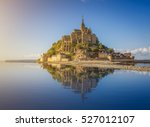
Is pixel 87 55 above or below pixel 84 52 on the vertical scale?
below

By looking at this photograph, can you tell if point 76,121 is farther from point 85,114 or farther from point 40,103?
point 40,103

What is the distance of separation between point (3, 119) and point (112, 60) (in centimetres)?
1434

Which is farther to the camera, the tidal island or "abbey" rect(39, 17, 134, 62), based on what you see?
the tidal island

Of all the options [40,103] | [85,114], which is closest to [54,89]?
[40,103]

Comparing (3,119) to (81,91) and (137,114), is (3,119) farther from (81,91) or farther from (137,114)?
(81,91)

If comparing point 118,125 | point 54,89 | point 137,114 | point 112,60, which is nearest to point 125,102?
point 137,114

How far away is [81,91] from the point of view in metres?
6.55

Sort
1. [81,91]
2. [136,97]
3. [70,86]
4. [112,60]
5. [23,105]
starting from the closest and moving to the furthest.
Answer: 1. [23,105]
2. [136,97]
3. [81,91]
4. [70,86]
5. [112,60]

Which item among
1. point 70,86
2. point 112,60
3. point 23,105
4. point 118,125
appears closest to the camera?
point 118,125

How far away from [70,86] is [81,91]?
85 cm

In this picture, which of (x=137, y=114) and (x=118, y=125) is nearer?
(x=118, y=125)

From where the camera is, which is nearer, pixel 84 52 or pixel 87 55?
pixel 84 52

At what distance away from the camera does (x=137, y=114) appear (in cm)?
444

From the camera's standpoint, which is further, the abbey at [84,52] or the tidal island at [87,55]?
the tidal island at [87,55]
